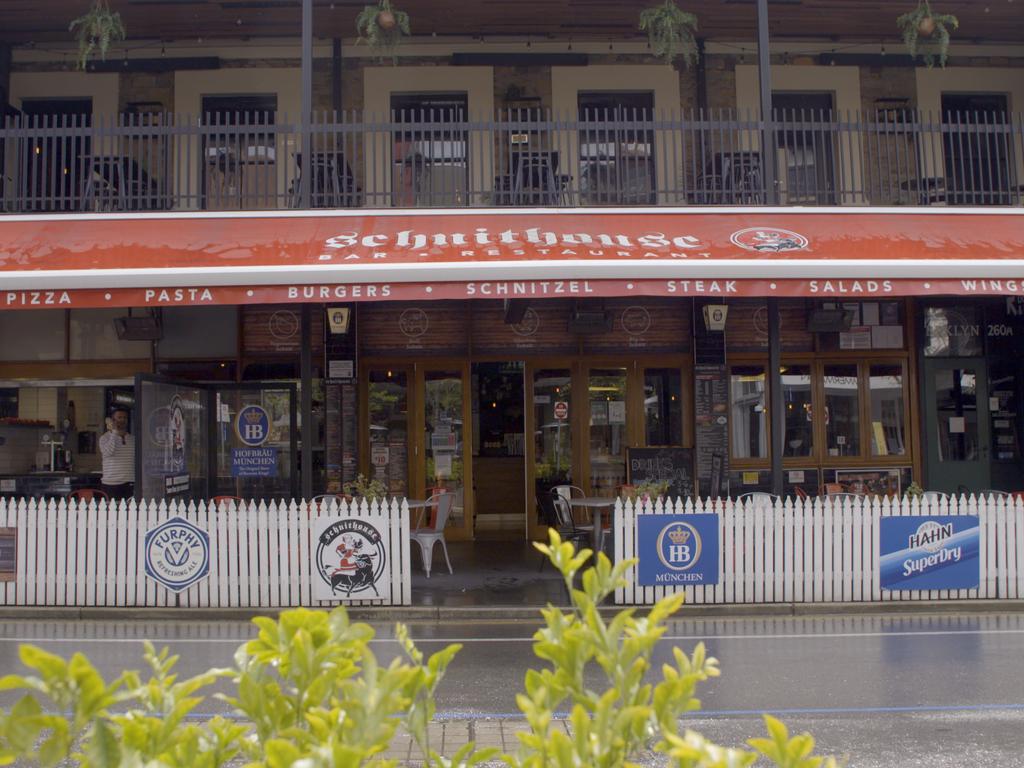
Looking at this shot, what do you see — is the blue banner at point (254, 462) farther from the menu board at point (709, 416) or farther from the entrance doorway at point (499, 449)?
the menu board at point (709, 416)

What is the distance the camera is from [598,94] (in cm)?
1469

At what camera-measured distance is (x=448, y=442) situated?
14.1 meters

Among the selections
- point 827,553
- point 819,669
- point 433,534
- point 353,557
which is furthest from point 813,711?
point 433,534

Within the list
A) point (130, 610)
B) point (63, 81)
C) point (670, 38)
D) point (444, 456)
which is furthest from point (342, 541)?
point (63, 81)

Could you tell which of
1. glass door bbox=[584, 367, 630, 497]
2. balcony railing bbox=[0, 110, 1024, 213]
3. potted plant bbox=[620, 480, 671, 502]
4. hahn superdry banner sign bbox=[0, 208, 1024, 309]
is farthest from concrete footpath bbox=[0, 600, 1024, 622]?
balcony railing bbox=[0, 110, 1024, 213]

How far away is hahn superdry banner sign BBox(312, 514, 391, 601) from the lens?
977 cm

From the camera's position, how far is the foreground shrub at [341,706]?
1802mm

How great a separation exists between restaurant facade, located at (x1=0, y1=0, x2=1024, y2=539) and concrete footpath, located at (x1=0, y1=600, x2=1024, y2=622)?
2667mm

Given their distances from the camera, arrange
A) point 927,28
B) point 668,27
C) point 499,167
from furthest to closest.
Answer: point 499,167 < point 927,28 < point 668,27

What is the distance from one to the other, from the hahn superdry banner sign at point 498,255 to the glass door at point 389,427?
282cm

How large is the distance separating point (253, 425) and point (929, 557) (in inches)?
345

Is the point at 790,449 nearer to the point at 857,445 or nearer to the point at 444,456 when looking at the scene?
the point at 857,445

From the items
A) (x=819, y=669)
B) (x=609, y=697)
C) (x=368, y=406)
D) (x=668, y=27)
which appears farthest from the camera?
(x=368, y=406)

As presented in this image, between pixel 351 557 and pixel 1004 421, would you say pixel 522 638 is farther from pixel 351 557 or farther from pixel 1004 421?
pixel 1004 421
